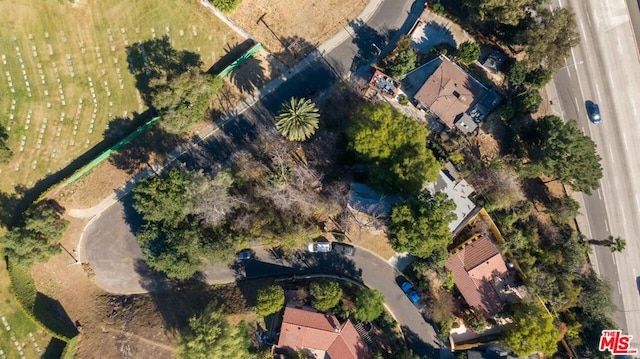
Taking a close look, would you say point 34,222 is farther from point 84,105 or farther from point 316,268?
point 316,268

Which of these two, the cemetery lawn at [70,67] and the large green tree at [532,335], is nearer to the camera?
the large green tree at [532,335]

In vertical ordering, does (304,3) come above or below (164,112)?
above

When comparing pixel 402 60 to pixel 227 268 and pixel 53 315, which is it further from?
pixel 53 315

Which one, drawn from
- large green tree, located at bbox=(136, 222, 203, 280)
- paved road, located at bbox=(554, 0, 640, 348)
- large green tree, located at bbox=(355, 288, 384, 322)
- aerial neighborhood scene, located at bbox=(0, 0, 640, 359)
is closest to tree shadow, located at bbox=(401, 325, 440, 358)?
aerial neighborhood scene, located at bbox=(0, 0, 640, 359)

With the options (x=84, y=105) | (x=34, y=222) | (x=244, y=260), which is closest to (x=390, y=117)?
(x=244, y=260)

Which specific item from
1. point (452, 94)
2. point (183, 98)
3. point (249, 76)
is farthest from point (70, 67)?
point (452, 94)

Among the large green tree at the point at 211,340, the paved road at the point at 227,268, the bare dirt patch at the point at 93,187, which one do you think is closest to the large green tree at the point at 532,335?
the paved road at the point at 227,268

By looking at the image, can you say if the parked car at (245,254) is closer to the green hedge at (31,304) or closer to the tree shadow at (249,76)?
the tree shadow at (249,76)
